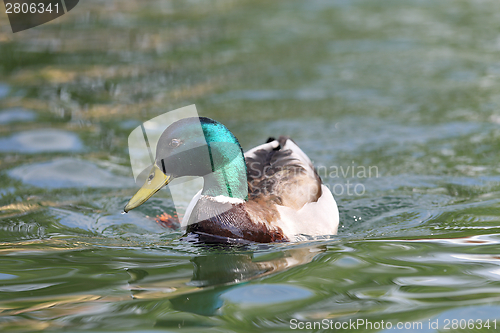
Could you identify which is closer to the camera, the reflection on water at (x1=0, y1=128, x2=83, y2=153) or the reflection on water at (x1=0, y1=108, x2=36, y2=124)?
the reflection on water at (x1=0, y1=128, x2=83, y2=153)

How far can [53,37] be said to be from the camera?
37.8 feet

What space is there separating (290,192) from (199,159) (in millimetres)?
890

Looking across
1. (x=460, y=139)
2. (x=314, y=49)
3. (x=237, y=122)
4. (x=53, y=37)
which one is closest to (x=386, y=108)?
(x=460, y=139)

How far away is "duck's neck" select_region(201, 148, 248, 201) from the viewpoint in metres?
4.39

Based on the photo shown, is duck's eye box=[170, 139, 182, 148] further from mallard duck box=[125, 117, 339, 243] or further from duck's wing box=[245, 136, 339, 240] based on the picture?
duck's wing box=[245, 136, 339, 240]

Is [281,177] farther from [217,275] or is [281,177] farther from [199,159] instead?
[217,275]

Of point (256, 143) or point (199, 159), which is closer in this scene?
point (199, 159)

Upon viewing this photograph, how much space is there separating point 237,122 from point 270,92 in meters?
1.38

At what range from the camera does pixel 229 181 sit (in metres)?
4.39

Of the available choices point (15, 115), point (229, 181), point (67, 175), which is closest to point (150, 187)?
point (229, 181)

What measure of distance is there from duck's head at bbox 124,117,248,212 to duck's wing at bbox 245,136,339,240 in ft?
0.89

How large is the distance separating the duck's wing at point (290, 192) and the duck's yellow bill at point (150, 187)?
69 cm

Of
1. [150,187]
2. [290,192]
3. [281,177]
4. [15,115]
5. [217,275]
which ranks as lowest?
[217,275]

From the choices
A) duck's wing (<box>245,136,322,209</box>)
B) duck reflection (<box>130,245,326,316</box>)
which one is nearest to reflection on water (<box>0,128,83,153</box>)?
duck's wing (<box>245,136,322,209</box>)
